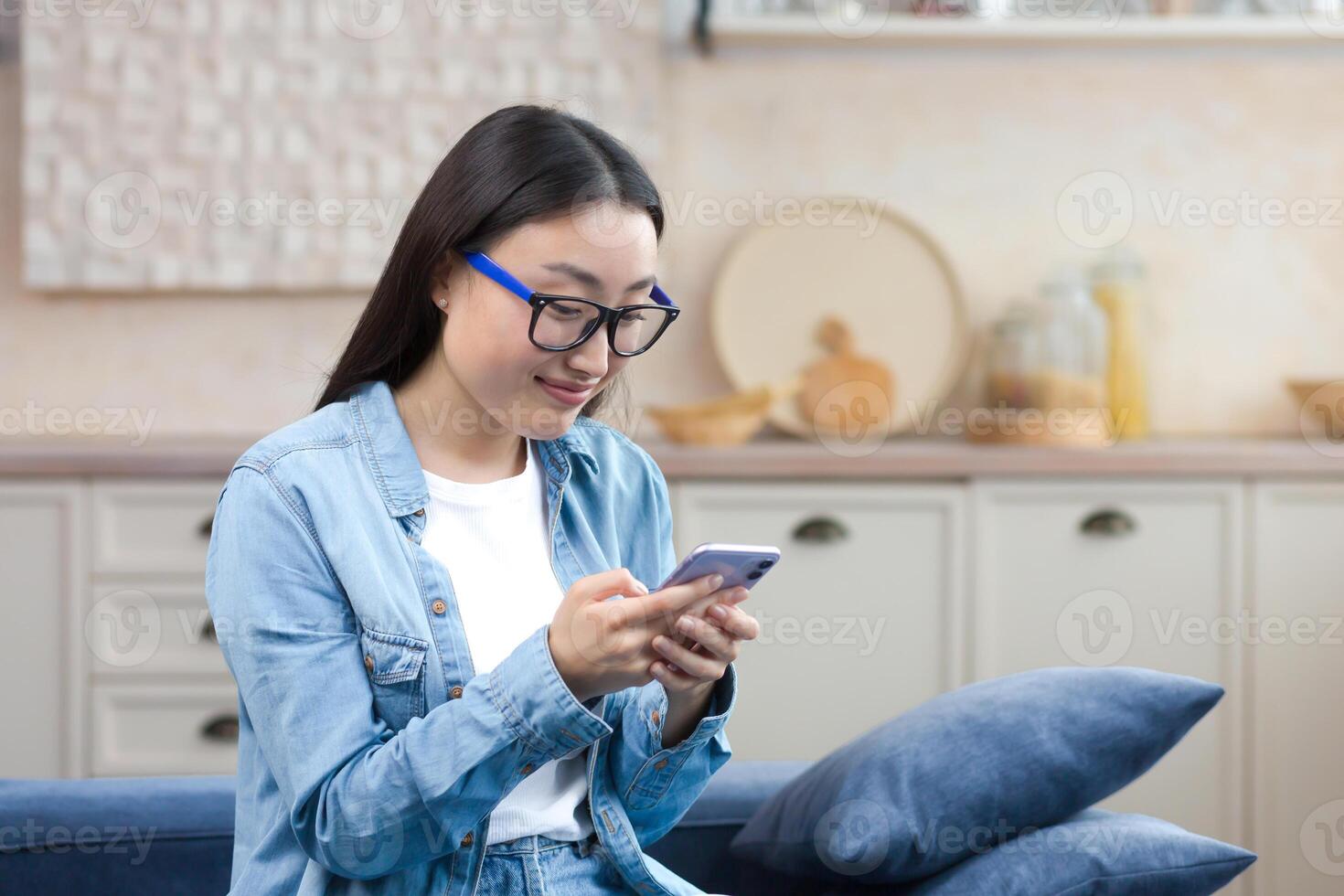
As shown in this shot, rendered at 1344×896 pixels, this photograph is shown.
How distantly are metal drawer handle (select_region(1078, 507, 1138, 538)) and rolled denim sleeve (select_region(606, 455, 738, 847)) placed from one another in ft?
4.55

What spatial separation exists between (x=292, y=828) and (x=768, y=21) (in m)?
2.19

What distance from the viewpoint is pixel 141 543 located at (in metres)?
2.51

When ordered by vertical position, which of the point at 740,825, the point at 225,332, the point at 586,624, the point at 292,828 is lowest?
the point at 740,825

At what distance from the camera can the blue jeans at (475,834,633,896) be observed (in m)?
1.16

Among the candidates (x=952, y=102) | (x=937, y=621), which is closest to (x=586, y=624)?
(x=937, y=621)

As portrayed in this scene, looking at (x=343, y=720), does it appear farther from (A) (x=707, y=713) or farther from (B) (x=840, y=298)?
(B) (x=840, y=298)

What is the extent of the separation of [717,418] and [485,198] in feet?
4.85

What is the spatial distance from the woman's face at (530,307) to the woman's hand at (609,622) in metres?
0.23

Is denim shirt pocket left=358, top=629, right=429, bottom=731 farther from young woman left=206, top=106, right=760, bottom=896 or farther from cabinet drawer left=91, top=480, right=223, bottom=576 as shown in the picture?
cabinet drawer left=91, top=480, right=223, bottom=576

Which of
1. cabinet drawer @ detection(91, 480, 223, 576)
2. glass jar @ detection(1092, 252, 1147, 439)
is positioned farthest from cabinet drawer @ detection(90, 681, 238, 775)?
glass jar @ detection(1092, 252, 1147, 439)

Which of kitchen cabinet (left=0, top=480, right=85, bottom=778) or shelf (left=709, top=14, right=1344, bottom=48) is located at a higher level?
shelf (left=709, top=14, right=1344, bottom=48)

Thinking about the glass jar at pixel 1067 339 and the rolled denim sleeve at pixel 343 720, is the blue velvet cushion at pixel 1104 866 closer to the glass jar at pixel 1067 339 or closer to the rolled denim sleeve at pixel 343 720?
the rolled denim sleeve at pixel 343 720

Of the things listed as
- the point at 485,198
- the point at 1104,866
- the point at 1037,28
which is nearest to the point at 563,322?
the point at 485,198

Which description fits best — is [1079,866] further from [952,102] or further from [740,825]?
[952,102]
